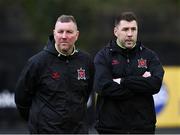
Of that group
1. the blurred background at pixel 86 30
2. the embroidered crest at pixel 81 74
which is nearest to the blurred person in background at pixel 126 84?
the embroidered crest at pixel 81 74

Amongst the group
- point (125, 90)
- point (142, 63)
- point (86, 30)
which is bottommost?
point (86, 30)

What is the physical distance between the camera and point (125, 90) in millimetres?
6953

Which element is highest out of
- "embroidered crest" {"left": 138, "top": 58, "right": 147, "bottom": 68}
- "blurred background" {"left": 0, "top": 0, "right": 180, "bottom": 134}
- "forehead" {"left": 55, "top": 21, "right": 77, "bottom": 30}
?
"forehead" {"left": 55, "top": 21, "right": 77, "bottom": 30}

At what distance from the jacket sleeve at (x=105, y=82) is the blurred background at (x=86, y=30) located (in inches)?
286

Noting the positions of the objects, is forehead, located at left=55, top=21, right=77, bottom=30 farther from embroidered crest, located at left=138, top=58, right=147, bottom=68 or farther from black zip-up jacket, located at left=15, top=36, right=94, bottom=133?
embroidered crest, located at left=138, top=58, right=147, bottom=68

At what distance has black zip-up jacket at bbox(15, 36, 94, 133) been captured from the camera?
21.1 feet

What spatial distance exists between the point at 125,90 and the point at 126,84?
0.06 meters

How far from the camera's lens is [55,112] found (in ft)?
21.1

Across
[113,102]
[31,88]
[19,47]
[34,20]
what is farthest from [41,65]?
[34,20]

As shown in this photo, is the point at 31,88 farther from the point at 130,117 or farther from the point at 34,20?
the point at 34,20

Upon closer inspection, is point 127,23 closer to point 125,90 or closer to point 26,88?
point 125,90

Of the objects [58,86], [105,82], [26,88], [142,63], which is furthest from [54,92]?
[142,63]

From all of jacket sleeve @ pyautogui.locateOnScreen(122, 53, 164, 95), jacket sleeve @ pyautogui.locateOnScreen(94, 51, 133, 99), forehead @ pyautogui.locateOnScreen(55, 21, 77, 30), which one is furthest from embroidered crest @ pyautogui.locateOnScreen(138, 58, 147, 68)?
forehead @ pyautogui.locateOnScreen(55, 21, 77, 30)

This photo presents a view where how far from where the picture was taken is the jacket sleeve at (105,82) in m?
6.95
